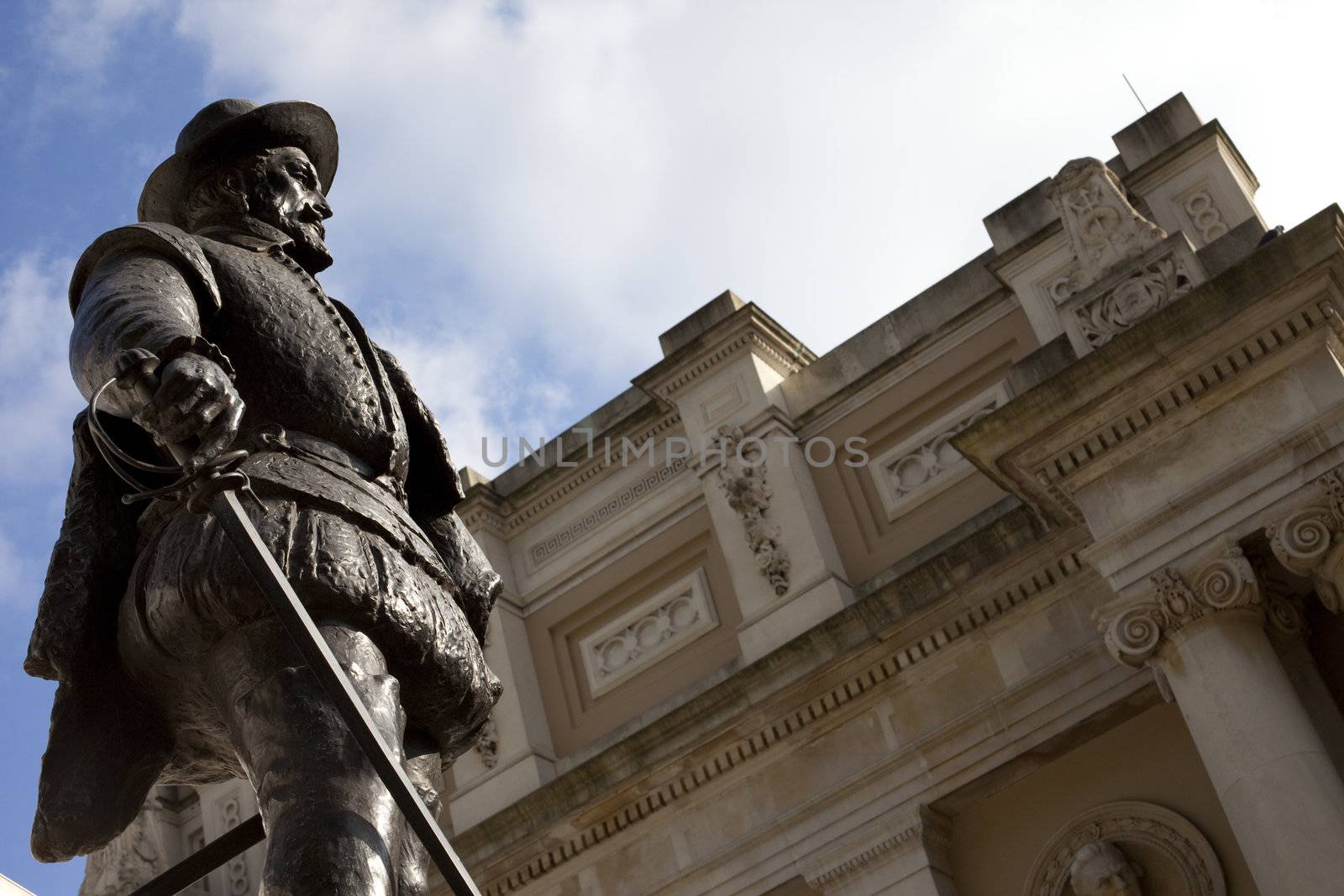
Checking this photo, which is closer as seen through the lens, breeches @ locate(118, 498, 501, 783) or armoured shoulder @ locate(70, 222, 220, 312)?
breeches @ locate(118, 498, 501, 783)

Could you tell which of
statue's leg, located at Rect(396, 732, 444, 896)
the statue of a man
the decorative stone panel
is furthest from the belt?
the decorative stone panel

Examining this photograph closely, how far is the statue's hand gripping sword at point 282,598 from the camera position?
84.2 inches

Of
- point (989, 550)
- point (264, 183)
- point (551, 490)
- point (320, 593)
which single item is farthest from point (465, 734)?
point (551, 490)

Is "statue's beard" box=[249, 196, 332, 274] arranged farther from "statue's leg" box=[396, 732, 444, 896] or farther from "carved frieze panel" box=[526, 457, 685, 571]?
"carved frieze panel" box=[526, 457, 685, 571]

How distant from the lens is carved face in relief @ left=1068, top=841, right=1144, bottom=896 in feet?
30.3

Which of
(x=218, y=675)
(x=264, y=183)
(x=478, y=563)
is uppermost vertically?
(x=264, y=183)

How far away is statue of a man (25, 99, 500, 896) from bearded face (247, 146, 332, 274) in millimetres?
118

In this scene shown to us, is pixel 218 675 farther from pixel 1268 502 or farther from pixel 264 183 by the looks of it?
pixel 1268 502

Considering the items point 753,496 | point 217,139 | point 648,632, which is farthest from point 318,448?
point 648,632

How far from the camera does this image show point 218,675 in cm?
242

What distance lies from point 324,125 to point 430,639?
1232 mm

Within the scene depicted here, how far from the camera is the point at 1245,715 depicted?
7.64 m

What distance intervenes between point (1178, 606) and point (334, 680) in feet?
22.0

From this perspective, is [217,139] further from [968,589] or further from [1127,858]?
[968,589]
